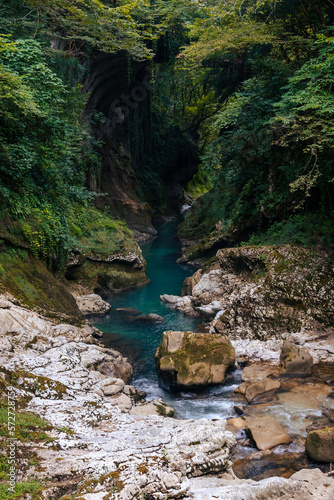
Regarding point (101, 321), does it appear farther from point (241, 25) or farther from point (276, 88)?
point (241, 25)

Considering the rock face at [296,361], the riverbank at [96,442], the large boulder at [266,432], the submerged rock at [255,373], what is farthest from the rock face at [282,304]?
the riverbank at [96,442]

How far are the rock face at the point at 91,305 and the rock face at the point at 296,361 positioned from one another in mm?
7036

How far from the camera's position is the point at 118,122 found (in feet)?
88.2

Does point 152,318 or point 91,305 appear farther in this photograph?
point 91,305

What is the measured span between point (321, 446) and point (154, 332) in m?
7.00

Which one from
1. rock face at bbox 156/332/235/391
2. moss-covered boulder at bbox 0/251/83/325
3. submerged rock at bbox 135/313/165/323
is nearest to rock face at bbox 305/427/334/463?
rock face at bbox 156/332/235/391

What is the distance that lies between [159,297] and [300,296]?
6.89m

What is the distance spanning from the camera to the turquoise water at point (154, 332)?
7.64m

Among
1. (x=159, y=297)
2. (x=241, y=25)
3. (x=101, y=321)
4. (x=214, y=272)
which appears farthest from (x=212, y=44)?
(x=101, y=321)

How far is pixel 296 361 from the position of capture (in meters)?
8.20

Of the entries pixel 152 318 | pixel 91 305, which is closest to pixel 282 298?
pixel 152 318

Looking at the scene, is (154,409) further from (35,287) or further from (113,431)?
(35,287)

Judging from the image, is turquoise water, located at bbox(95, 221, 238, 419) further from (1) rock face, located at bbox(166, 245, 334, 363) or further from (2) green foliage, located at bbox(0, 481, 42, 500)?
(2) green foliage, located at bbox(0, 481, 42, 500)

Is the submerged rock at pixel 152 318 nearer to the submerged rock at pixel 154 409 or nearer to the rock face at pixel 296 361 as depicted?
the rock face at pixel 296 361
